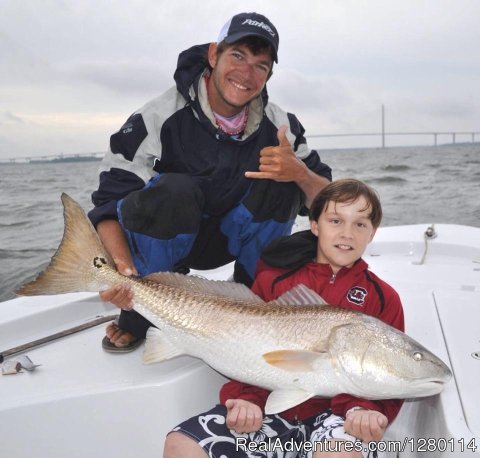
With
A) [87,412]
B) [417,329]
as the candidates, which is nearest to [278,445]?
[87,412]

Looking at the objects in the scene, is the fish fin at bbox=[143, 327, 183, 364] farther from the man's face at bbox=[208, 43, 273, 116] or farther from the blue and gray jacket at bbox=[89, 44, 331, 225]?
the man's face at bbox=[208, 43, 273, 116]

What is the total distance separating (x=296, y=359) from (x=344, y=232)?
724 millimetres

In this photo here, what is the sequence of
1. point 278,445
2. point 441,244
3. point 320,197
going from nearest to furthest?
point 278,445 < point 320,197 < point 441,244

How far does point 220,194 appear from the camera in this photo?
10.4ft

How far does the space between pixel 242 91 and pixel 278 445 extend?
79.7 inches

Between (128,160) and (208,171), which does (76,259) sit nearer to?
→ (128,160)

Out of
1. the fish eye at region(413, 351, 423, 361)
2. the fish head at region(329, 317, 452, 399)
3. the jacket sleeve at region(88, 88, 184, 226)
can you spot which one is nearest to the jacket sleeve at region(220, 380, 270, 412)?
the fish head at region(329, 317, 452, 399)

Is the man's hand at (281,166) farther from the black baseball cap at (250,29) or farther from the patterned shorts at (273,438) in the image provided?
the patterned shorts at (273,438)

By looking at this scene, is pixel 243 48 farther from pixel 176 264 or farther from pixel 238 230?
pixel 176 264

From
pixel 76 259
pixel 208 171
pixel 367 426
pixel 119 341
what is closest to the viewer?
pixel 367 426

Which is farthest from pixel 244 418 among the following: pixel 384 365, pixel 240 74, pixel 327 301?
pixel 240 74

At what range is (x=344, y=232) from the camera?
95.1 inches

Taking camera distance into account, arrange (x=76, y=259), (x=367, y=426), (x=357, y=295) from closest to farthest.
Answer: (x=367, y=426) → (x=357, y=295) → (x=76, y=259)

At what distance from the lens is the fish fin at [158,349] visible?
240 centimetres
